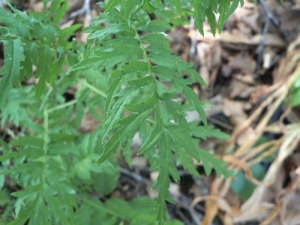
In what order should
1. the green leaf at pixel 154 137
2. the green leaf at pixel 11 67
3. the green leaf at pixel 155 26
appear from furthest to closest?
the green leaf at pixel 155 26 < the green leaf at pixel 11 67 < the green leaf at pixel 154 137

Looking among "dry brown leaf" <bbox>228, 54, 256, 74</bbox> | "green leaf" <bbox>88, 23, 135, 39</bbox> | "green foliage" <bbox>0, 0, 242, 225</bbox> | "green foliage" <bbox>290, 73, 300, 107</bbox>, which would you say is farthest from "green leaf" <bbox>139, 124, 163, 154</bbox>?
"dry brown leaf" <bbox>228, 54, 256, 74</bbox>

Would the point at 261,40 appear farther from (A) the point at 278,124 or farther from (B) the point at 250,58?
(A) the point at 278,124

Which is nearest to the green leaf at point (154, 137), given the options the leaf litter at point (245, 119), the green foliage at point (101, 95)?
the green foliage at point (101, 95)

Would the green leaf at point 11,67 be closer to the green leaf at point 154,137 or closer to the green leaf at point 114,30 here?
the green leaf at point 114,30

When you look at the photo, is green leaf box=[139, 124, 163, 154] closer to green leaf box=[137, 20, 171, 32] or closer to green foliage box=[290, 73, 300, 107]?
green leaf box=[137, 20, 171, 32]

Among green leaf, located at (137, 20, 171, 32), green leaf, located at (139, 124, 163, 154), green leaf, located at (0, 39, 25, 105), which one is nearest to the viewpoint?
green leaf, located at (139, 124, 163, 154)

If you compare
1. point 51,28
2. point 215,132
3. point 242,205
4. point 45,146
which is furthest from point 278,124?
point 51,28

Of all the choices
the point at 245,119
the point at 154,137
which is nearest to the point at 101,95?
the point at 154,137

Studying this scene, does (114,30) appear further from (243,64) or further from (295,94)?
(243,64)
